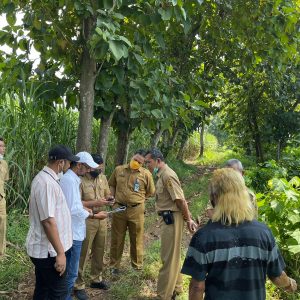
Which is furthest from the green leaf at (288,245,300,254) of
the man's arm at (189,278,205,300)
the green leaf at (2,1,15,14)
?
the green leaf at (2,1,15,14)

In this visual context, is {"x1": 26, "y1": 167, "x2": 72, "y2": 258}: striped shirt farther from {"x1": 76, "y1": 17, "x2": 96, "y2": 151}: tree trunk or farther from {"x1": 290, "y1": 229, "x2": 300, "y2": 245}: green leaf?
{"x1": 290, "y1": 229, "x2": 300, "y2": 245}: green leaf

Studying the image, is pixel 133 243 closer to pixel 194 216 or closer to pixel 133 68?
pixel 133 68

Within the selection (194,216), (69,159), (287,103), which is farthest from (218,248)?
(287,103)

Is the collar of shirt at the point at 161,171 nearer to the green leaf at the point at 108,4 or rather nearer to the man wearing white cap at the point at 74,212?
the man wearing white cap at the point at 74,212

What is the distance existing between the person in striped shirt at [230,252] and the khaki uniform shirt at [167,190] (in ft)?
5.87

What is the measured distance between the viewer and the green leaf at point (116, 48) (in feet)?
10.3

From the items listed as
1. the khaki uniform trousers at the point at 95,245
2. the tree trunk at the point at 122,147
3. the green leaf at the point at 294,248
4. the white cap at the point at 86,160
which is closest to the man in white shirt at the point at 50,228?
the white cap at the point at 86,160

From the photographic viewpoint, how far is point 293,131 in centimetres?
1491

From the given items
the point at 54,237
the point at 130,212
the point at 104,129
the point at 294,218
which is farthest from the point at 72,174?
the point at 294,218

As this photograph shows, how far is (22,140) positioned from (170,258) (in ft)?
10.0

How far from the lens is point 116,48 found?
10.5 feet

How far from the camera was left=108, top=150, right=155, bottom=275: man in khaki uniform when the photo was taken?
5.07 m

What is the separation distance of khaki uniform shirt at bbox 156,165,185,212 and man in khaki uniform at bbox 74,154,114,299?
22.8 inches

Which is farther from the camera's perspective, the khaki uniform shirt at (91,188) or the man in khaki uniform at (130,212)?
the man in khaki uniform at (130,212)
